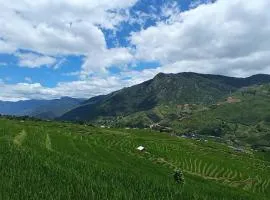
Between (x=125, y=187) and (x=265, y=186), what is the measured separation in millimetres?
123738

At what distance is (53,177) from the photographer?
527 inches

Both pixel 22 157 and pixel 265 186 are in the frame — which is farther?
pixel 265 186

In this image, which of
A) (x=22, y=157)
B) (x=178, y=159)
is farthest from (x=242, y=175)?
(x=22, y=157)

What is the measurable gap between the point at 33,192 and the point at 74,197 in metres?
1.09

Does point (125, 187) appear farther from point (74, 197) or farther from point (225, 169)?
point (225, 169)

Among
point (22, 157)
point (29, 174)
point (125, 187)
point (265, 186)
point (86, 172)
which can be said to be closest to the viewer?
point (125, 187)

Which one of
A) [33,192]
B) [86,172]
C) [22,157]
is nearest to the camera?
[33,192]

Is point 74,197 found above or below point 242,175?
above

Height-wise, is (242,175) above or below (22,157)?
below

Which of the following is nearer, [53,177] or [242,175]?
[53,177]

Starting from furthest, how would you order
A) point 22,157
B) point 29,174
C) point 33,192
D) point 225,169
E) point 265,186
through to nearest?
point 225,169 < point 265,186 < point 22,157 < point 29,174 < point 33,192

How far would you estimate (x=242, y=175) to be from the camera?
471ft

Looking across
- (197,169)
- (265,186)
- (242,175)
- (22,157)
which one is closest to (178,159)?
(197,169)

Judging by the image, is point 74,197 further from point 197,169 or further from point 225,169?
point 225,169
